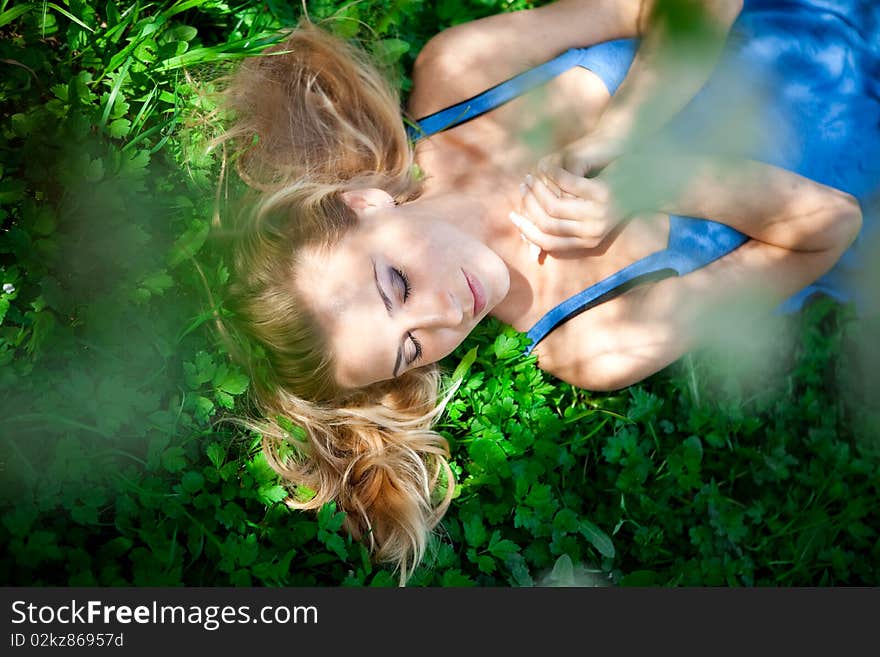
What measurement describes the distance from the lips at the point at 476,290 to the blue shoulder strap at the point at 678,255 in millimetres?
550

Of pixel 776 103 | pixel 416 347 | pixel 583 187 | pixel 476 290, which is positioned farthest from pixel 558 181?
pixel 776 103

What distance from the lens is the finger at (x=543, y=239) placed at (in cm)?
271

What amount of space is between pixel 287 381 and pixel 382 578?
0.74m

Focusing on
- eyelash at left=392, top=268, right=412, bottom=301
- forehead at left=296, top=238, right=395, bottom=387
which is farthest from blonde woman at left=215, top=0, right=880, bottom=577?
eyelash at left=392, top=268, right=412, bottom=301

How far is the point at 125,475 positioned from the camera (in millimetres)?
2342

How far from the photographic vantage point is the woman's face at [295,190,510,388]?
2.32 m

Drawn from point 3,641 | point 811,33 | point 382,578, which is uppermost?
point 811,33

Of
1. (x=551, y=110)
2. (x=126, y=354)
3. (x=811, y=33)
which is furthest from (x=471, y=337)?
(x=811, y=33)

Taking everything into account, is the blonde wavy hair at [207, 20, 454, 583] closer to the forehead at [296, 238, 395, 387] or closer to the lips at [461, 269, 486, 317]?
the forehead at [296, 238, 395, 387]

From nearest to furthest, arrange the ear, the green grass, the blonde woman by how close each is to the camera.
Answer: the green grass < the ear < the blonde woman

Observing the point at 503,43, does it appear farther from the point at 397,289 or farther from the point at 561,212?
the point at 397,289

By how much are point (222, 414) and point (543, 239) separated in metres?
1.29

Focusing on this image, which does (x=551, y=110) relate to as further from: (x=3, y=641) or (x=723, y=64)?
(x=3, y=641)

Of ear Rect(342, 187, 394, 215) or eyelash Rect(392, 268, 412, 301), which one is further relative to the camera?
ear Rect(342, 187, 394, 215)
